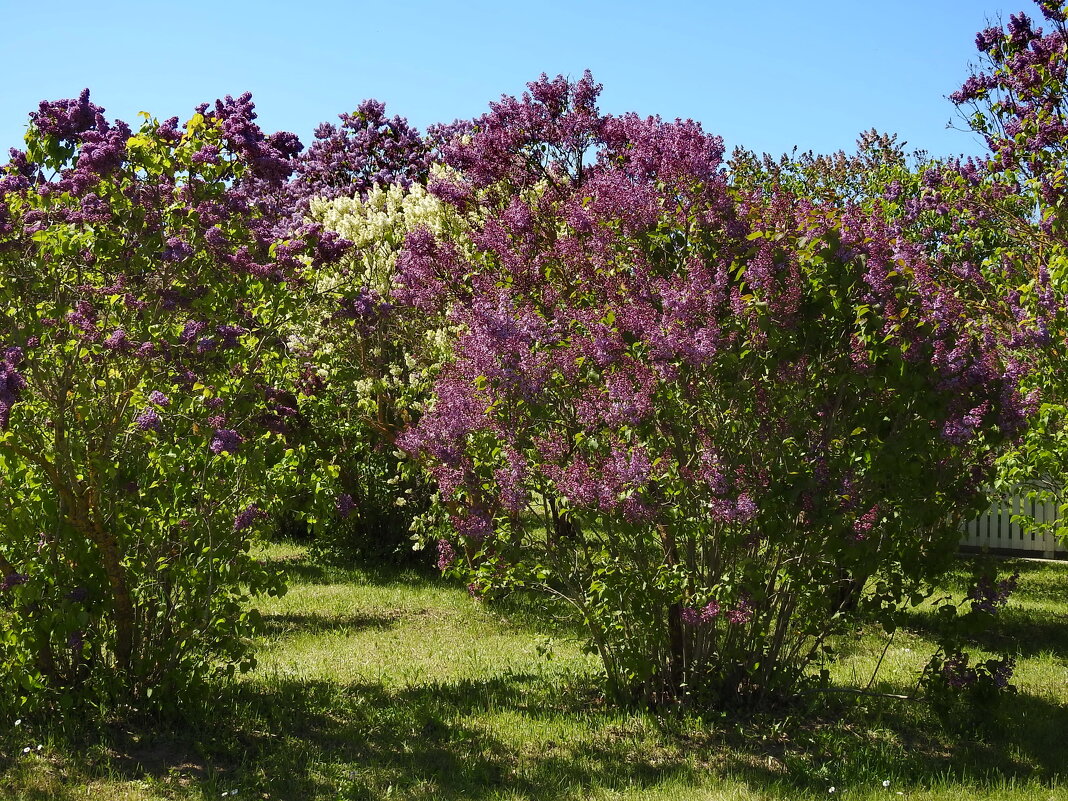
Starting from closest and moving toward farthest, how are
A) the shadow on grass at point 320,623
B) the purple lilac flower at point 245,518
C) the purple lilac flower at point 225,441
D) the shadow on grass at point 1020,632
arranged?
the purple lilac flower at point 225,441
the purple lilac flower at point 245,518
the shadow on grass at point 1020,632
the shadow on grass at point 320,623

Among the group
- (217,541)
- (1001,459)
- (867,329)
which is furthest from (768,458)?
(217,541)

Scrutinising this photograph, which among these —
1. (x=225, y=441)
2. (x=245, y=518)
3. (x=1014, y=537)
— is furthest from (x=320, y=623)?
(x=1014, y=537)

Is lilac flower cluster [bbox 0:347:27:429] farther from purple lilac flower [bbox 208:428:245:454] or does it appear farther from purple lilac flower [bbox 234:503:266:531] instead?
purple lilac flower [bbox 234:503:266:531]

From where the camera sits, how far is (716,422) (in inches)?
232

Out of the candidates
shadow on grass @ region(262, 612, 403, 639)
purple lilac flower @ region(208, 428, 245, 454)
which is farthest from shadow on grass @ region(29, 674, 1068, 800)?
shadow on grass @ region(262, 612, 403, 639)

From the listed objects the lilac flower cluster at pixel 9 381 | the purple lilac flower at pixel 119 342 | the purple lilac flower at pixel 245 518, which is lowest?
the purple lilac flower at pixel 245 518

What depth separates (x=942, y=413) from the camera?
545 cm

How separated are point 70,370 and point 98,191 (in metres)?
0.98

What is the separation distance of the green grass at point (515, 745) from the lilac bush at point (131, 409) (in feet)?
1.66

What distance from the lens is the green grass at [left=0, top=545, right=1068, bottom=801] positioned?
17.0 ft

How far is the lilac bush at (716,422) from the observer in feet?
18.0

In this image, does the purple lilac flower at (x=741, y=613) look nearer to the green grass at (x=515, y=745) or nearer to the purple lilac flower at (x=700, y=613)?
the purple lilac flower at (x=700, y=613)

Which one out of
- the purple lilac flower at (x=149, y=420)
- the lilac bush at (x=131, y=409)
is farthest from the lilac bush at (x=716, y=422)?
the purple lilac flower at (x=149, y=420)

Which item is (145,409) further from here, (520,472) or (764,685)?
(764,685)
